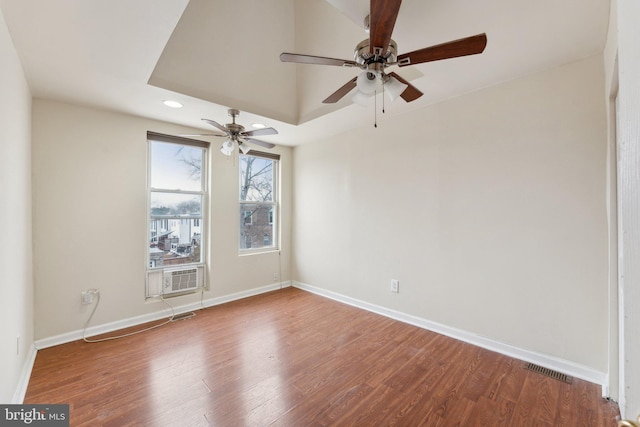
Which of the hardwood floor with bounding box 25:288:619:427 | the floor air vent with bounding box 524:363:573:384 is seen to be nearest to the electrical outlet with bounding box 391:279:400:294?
the hardwood floor with bounding box 25:288:619:427

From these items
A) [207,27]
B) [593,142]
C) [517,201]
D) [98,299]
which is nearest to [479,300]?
[517,201]

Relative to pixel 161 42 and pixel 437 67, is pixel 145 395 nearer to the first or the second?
pixel 161 42

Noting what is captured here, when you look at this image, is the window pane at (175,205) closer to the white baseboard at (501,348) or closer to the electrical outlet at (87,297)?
the electrical outlet at (87,297)

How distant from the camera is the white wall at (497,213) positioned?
220cm

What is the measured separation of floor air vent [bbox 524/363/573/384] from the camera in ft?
7.22

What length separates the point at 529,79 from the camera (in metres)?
2.45

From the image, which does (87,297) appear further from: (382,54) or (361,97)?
(382,54)

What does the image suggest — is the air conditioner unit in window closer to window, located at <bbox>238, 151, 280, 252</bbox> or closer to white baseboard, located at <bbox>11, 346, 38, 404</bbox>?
window, located at <bbox>238, 151, 280, 252</bbox>

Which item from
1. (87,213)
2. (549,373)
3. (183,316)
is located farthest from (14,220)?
(549,373)

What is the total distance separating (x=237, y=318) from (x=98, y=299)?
4.96 feet

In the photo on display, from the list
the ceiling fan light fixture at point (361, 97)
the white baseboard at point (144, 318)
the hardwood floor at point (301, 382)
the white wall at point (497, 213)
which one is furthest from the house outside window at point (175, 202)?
the ceiling fan light fixture at point (361, 97)

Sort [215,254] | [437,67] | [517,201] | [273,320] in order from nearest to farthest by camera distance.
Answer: [437,67] → [517,201] → [273,320] → [215,254]

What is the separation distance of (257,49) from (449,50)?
2.35m

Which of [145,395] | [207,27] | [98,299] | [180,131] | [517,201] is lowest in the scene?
[145,395]
